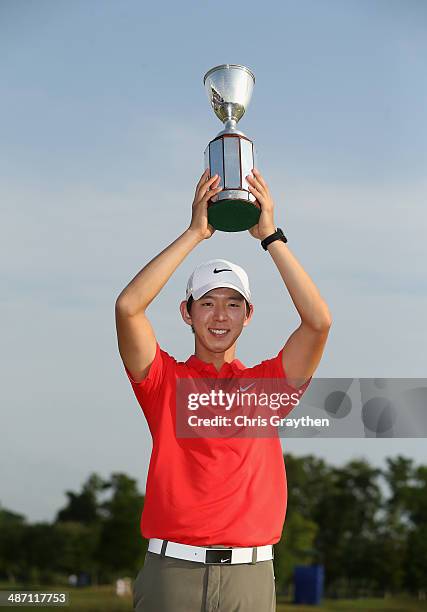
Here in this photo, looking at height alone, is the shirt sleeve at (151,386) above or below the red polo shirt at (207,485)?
above

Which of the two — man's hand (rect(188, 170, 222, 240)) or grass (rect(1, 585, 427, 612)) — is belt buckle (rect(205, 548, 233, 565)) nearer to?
man's hand (rect(188, 170, 222, 240))

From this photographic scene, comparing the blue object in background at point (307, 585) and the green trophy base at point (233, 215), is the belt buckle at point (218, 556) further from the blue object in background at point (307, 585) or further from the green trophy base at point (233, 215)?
the blue object in background at point (307, 585)

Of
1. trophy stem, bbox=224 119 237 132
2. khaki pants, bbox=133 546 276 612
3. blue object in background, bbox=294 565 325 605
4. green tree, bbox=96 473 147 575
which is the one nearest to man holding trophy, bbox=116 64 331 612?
khaki pants, bbox=133 546 276 612

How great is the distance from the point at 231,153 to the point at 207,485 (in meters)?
1.92

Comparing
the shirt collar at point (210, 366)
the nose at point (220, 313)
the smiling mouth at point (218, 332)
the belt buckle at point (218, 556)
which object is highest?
the nose at point (220, 313)

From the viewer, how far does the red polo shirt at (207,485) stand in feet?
11.4

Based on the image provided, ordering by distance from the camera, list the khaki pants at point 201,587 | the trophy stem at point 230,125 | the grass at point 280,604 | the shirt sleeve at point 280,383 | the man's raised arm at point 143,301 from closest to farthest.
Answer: the khaki pants at point 201,587 → the man's raised arm at point 143,301 → the shirt sleeve at point 280,383 → the trophy stem at point 230,125 → the grass at point 280,604

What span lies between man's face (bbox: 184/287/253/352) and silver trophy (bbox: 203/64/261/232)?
1.33ft

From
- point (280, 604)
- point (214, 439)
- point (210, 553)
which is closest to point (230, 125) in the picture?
point (214, 439)

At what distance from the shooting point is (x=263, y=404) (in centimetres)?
383

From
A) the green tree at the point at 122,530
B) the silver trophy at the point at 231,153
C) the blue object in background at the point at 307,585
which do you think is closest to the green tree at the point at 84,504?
the green tree at the point at 122,530

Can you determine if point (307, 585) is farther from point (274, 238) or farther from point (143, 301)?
point (143, 301)

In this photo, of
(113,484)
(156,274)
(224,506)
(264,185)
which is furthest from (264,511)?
(113,484)

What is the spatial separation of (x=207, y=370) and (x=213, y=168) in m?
1.20
